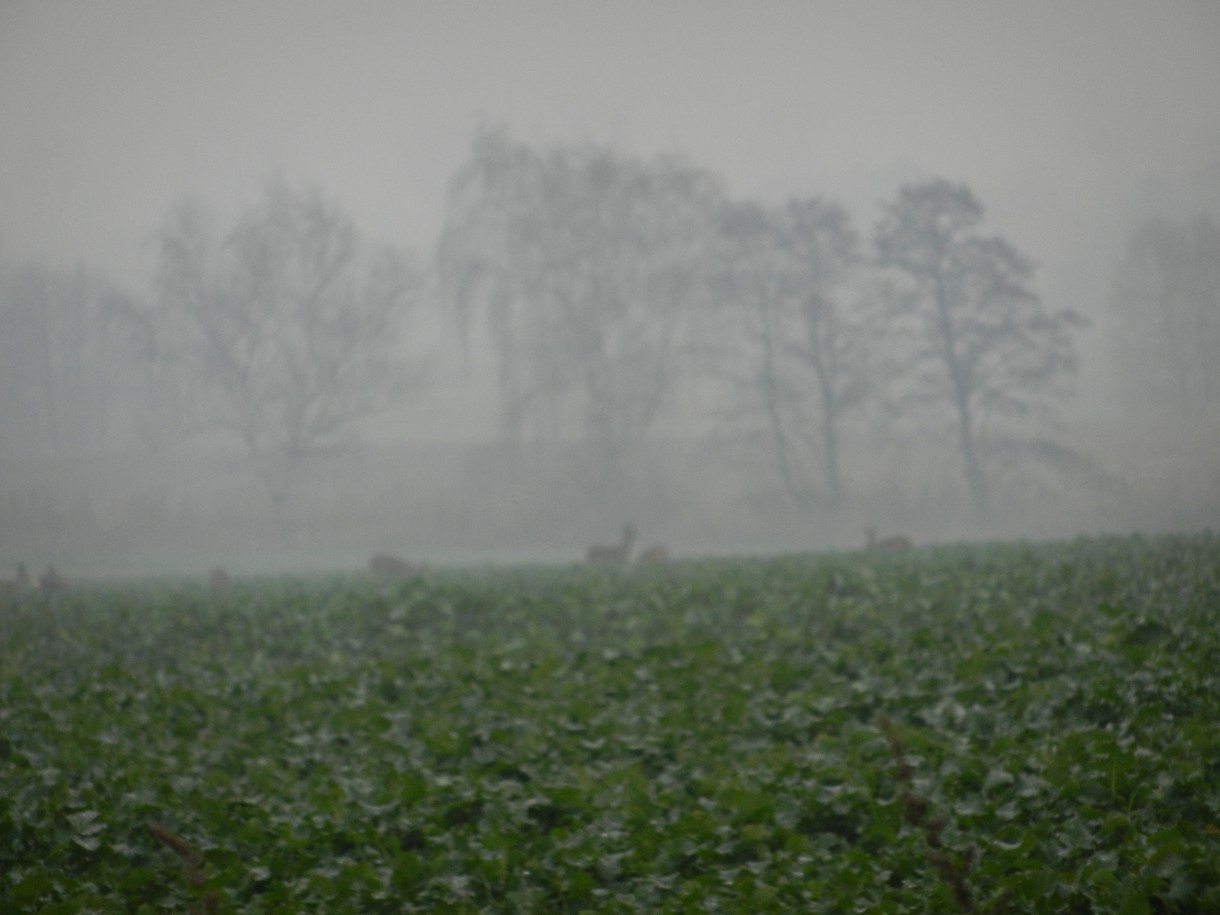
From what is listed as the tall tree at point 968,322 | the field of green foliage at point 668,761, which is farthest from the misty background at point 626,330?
the field of green foliage at point 668,761

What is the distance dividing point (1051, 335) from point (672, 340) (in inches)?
389

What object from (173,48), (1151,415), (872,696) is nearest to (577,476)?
(1151,415)

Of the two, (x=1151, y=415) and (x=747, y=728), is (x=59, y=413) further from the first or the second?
(x=747, y=728)

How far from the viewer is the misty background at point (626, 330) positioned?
93.8 feet

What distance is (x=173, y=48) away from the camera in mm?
57750

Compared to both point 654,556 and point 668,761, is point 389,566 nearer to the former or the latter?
point 654,556

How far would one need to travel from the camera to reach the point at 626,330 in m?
31.5

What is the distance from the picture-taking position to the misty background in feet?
93.8

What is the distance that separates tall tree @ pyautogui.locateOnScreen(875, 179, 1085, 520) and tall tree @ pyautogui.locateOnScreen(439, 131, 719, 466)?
5.83 metres

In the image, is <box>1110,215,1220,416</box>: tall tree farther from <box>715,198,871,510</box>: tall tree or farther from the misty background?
<box>715,198,871,510</box>: tall tree

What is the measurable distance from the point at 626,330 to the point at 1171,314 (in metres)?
14.2

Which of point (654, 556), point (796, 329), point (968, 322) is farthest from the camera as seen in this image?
point (796, 329)

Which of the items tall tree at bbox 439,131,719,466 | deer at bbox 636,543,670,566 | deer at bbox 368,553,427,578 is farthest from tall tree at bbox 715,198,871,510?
deer at bbox 368,553,427,578

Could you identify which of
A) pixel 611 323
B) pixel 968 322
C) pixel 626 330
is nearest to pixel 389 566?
pixel 611 323
